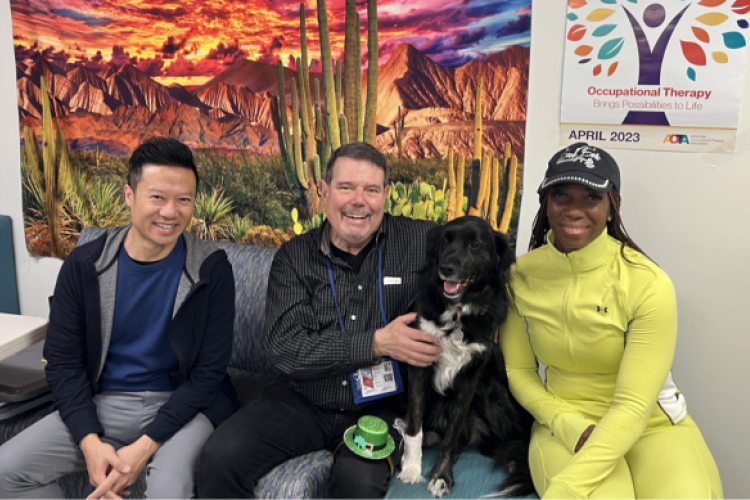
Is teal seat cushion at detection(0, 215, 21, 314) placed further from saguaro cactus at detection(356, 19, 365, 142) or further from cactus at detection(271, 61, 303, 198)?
saguaro cactus at detection(356, 19, 365, 142)

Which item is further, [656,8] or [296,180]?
[296,180]

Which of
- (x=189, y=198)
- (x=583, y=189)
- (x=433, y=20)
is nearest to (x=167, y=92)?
(x=189, y=198)

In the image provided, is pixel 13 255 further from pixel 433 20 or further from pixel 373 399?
pixel 433 20

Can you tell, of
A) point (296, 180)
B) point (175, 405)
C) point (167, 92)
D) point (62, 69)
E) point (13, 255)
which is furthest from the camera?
point (13, 255)

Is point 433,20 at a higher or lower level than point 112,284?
higher

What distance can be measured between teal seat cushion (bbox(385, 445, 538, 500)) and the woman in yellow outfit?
0.51ft

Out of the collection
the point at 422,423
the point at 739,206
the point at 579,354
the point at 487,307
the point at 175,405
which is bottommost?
the point at 422,423

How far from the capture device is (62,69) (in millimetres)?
2943

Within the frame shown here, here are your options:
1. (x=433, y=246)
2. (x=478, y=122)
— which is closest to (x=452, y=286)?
(x=433, y=246)

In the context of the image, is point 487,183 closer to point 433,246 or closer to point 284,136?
point 433,246

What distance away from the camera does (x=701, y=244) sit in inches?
76.0

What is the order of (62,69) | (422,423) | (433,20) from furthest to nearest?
(62,69)
(433,20)
(422,423)

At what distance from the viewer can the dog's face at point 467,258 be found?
5.22ft

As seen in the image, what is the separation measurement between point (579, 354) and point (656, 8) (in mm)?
1323
